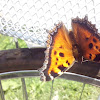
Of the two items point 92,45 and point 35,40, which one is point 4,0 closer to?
point 35,40

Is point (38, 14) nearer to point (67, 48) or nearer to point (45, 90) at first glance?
point (67, 48)

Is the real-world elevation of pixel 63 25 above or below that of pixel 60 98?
above

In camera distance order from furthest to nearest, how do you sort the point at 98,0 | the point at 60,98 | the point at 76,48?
1. the point at 60,98
2. the point at 76,48
3. the point at 98,0

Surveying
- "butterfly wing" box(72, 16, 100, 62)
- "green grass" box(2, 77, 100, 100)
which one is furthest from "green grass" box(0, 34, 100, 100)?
"butterfly wing" box(72, 16, 100, 62)

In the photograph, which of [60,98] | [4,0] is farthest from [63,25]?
[60,98]

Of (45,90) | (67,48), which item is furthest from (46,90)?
(67,48)

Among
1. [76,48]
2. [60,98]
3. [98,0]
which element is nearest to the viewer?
[98,0]

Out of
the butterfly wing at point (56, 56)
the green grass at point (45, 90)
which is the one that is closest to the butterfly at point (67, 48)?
the butterfly wing at point (56, 56)
